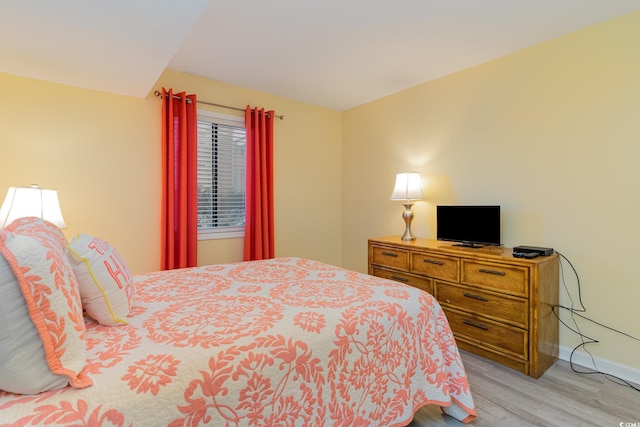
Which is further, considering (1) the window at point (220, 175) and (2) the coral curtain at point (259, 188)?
(2) the coral curtain at point (259, 188)

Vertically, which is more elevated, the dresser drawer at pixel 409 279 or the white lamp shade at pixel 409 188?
the white lamp shade at pixel 409 188

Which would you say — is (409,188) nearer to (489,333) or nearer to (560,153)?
(560,153)

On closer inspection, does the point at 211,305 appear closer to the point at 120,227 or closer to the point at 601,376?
the point at 120,227

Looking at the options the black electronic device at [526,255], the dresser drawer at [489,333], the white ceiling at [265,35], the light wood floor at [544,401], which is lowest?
the light wood floor at [544,401]

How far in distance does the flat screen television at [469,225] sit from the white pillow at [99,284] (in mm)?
2509

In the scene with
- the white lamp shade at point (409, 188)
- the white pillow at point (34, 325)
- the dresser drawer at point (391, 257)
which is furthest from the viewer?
the white lamp shade at point (409, 188)

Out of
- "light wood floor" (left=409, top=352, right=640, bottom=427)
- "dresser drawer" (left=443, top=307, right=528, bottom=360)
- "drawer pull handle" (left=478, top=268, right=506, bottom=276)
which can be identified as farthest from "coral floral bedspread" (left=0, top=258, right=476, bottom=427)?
"drawer pull handle" (left=478, top=268, right=506, bottom=276)

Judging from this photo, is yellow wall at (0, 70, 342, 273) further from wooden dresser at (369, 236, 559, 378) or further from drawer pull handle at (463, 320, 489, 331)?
drawer pull handle at (463, 320, 489, 331)

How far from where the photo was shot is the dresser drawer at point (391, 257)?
290 cm

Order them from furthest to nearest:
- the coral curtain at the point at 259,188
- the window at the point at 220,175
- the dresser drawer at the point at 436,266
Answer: the coral curtain at the point at 259,188
the window at the point at 220,175
the dresser drawer at the point at 436,266

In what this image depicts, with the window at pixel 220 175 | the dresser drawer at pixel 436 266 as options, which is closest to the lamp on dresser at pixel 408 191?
the dresser drawer at pixel 436 266

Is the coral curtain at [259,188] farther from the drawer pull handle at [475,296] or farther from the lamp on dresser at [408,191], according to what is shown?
the drawer pull handle at [475,296]

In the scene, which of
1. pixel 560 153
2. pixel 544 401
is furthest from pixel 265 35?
pixel 544 401

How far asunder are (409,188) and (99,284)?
104 inches
